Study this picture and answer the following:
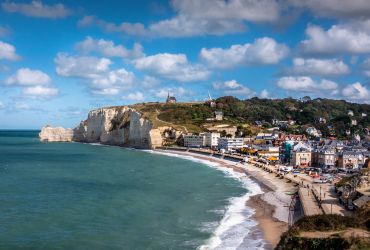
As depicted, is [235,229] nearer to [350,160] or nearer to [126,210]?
[126,210]

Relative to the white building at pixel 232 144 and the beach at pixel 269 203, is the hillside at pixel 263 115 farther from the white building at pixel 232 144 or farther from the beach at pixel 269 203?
the beach at pixel 269 203

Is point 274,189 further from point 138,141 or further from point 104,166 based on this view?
point 138,141

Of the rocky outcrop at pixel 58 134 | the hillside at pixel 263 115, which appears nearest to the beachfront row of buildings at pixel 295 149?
the hillside at pixel 263 115

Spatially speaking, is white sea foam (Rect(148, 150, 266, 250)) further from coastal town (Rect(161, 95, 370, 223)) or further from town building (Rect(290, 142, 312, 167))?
town building (Rect(290, 142, 312, 167))

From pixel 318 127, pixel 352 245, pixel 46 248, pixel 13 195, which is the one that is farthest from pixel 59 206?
pixel 318 127

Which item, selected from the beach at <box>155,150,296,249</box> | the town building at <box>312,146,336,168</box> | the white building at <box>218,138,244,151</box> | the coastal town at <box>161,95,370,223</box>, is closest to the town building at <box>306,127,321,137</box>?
the coastal town at <box>161,95,370,223</box>
